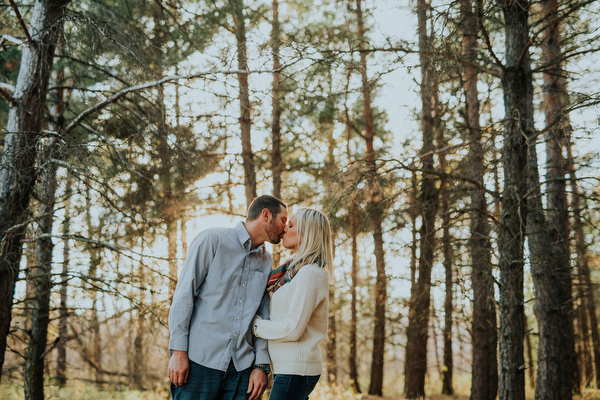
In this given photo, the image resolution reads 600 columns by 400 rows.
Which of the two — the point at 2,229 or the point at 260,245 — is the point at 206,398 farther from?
the point at 2,229

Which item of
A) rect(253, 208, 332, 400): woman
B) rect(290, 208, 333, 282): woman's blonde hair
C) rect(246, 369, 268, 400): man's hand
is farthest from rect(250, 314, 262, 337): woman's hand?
rect(290, 208, 333, 282): woman's blonde hair

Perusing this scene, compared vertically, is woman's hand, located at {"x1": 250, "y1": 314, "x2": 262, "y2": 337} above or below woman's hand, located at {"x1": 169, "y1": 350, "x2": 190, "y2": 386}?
above

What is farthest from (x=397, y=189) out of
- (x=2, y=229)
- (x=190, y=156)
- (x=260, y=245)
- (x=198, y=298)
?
(x=2, y=229)

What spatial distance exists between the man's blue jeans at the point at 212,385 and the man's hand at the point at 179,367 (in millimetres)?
61

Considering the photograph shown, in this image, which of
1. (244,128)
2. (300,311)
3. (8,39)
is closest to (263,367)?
(300,311)

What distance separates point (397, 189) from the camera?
590 cm

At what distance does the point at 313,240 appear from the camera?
9.80 ft

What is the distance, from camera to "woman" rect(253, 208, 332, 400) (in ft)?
9.30

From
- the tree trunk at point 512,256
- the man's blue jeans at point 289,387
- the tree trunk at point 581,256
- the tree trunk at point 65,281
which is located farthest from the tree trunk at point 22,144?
the tree trunk at point 581,256

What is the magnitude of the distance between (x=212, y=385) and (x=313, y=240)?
1003mm

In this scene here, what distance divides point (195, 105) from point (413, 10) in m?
2.37

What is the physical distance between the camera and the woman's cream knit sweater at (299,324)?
Result: 2828mm

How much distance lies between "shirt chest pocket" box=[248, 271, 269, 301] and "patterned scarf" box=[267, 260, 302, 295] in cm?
6

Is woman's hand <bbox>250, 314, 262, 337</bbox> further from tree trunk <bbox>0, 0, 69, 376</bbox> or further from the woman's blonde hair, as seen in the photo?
tree trunk <bbox>0, 0, 69, 376</bbox>
